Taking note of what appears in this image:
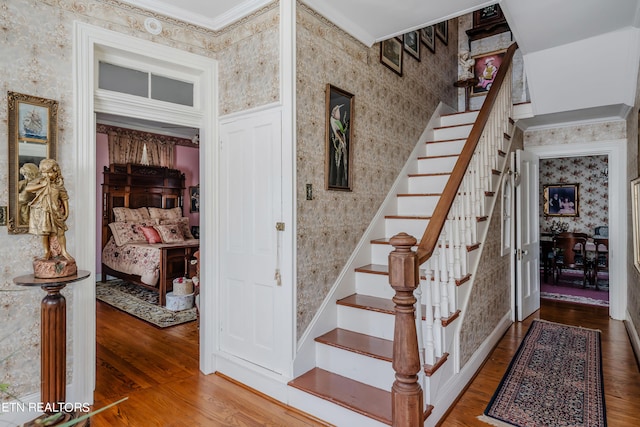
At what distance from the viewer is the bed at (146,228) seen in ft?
→ 17.1

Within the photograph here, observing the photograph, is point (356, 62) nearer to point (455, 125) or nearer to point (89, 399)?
point (455, 125)

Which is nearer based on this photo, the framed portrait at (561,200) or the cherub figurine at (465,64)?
the cherub figurine at (465,64)

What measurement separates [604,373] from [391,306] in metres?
1.92

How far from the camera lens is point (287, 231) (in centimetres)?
250

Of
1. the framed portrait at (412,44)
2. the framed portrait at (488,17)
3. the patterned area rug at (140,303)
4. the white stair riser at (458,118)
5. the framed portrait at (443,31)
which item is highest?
the framed portrait at (488,17)

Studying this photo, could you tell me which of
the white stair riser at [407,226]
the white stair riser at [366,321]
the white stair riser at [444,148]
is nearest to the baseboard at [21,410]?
the white stair riser at [366,321]

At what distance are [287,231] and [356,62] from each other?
1665 millimetres

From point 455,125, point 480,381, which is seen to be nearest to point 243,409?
point 480,381

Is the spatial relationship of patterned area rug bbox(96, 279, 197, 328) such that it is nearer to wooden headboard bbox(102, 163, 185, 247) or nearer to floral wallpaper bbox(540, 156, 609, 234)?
wooden headboard bbox(102, 163, 185, 247)

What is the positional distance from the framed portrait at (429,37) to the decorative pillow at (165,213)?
5479mm

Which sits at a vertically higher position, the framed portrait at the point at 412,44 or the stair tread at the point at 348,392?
the framed portrait at the point at 412,44

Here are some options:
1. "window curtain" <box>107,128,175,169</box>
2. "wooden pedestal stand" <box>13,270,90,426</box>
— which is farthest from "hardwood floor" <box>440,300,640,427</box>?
"window curtain" <box>107,128,175,169</box>

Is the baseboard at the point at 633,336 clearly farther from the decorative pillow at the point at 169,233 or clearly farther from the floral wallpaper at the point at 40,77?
the decorative pillow at the point at 169,233

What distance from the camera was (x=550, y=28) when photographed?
3102mm
